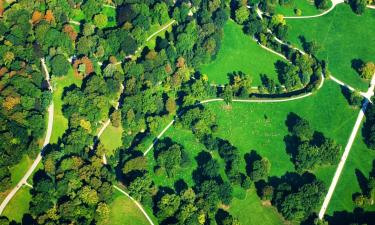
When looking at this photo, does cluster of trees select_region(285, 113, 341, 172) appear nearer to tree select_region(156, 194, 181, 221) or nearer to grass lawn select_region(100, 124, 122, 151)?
tree select_region(156, 194, 181, 221)

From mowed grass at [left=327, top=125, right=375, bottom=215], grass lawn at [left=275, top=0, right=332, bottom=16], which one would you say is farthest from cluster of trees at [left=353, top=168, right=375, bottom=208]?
grass lawn at [left=275, top=0, right=332, bottom=16]

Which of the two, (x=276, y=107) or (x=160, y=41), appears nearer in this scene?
(x=276, y=107)

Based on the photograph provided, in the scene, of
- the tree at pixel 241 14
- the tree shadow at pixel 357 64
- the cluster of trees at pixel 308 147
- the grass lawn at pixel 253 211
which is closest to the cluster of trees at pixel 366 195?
the cluster of trees at pixel 308 147

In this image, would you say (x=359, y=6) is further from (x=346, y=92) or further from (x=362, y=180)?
(x=362, y=180)

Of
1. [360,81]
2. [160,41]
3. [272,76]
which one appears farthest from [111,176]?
[360,81]

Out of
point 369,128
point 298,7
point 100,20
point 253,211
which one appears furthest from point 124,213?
point 298,7

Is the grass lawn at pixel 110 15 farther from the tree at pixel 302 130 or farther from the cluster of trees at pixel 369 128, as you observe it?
the cluster of trees at pixel 369 128

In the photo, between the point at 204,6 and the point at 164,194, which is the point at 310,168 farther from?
the point at 204,6
